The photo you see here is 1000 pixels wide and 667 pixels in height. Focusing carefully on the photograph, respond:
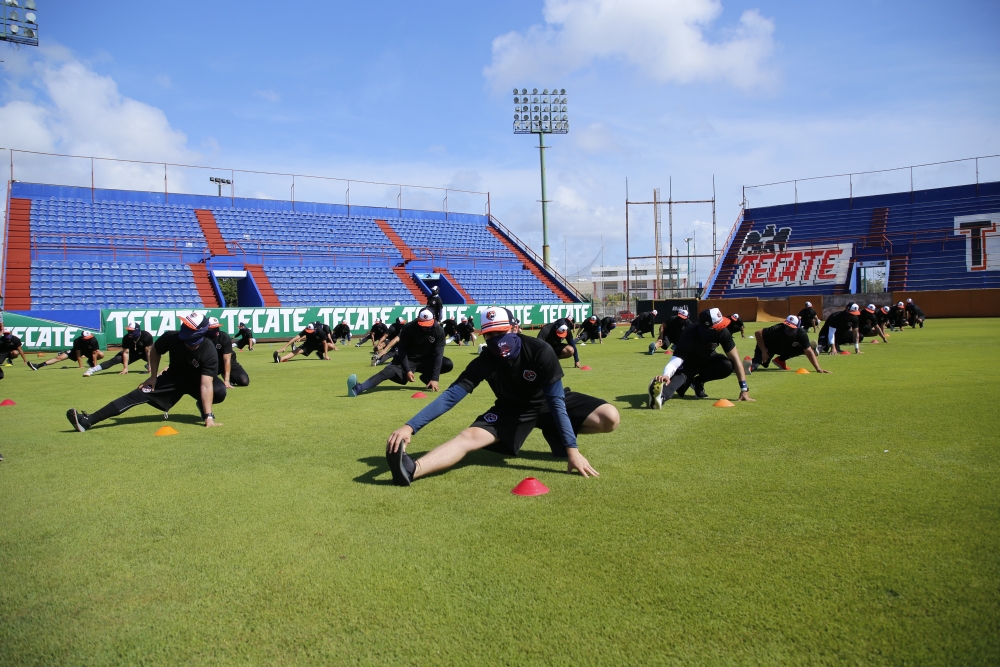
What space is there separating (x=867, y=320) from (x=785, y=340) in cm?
899

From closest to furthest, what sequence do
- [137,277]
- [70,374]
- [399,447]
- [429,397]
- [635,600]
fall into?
[635,600] → [399,447] → [429,397] → [70,374] → [137,277]

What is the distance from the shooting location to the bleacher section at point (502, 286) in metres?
45.8

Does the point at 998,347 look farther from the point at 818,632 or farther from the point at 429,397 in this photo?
the point at 818,632

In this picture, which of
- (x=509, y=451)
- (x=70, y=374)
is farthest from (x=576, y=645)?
(x=70, y=374)

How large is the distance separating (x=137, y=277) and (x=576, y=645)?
37.7 meters

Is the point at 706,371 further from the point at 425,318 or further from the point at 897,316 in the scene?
the point at 897,316

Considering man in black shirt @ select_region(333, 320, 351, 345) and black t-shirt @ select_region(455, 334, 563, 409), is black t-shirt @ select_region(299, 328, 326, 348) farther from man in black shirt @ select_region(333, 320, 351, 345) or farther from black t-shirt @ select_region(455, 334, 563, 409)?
black t-shirt @ select_region(455, 334, 563, 409)

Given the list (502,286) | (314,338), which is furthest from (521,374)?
(502,286)

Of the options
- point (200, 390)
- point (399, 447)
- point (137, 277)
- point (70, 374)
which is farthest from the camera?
point (137, 277)

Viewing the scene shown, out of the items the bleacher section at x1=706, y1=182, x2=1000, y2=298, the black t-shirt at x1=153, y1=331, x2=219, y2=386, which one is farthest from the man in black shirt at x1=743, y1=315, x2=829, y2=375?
the bleacher section at x1=706, y1=182, x2=1000, y2=298

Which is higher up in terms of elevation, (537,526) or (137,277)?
(137,277)

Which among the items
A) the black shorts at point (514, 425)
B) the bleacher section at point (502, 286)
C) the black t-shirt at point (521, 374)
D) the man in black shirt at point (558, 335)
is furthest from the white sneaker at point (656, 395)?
the bleacher section at point (502, 286)

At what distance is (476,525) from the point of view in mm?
4746

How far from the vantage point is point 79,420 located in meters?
8.79
